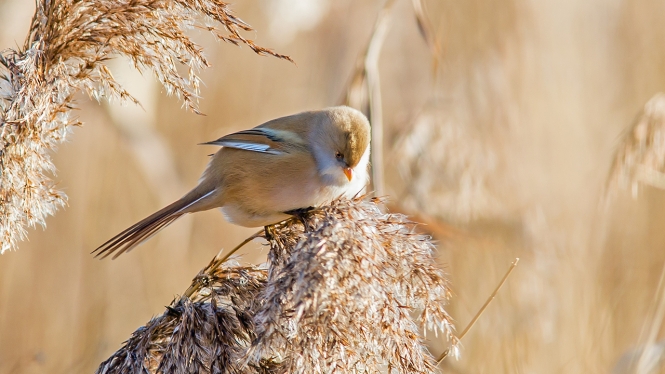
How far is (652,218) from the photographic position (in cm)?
406

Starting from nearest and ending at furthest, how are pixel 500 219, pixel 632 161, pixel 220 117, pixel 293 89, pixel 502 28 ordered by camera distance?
1. pixel 632 161
2. pixel 500 219
3. pixel 502 28
4. pixel 220 117
5. pixel 293 89

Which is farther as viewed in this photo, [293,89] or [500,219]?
[293,89]

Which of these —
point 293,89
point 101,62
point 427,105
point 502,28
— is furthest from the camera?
point 293,89

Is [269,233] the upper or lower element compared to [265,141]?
lower

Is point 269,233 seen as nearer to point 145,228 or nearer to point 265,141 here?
point 145,228

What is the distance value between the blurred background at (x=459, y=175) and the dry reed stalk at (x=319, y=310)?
2.49 feet

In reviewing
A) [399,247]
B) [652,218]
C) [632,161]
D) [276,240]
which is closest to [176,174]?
[276,240]

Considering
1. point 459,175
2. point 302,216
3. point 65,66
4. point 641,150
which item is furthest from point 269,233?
point 641,150

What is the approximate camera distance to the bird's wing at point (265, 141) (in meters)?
2.74

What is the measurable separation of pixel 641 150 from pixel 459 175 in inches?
36.2

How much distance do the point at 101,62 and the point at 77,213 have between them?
2.63 meters

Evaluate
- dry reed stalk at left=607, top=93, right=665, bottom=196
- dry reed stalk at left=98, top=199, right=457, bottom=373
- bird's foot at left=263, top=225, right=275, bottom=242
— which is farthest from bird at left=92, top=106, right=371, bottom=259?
dry reed stalk at left=607, top=93, right=665, bottom=196

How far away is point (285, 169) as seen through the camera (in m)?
2.66

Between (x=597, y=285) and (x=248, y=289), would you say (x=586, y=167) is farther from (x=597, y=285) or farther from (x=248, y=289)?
(x=248, y=289)
